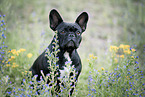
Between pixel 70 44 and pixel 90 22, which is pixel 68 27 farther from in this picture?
pixel 90 22

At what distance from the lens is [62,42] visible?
3.45 meters

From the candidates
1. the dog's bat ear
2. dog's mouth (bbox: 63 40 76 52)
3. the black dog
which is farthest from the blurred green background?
dog's mouth (bbox: 63 40 76 52)

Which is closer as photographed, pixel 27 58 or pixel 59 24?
pixel 59 24

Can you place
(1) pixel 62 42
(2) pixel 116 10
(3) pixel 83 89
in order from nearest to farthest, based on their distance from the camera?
(1) pixel 62 42 < (3) pixel 83 89 < (2) pixel 116 10

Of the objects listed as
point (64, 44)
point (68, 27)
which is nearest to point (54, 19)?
point (68, 27)

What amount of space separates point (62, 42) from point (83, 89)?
1.43 m

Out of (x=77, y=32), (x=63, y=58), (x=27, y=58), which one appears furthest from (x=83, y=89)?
(x=27, y=58)

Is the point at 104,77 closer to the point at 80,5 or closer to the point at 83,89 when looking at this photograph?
the point at 83,89

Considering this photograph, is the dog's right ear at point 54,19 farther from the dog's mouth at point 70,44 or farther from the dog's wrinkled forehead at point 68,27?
the dog's mouth at point 70,44

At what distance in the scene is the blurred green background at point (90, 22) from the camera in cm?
640

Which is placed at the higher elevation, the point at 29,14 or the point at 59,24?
the point at 29,14

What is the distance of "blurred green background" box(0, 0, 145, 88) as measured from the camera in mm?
6399

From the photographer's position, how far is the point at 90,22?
8.83 meters

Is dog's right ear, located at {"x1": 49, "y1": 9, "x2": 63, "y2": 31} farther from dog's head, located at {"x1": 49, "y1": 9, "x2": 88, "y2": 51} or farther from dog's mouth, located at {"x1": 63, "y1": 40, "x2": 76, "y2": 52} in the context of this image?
dog's mouth, located at {"x1": 63, "y1": 40, "x2": 76, "y2": 52}
